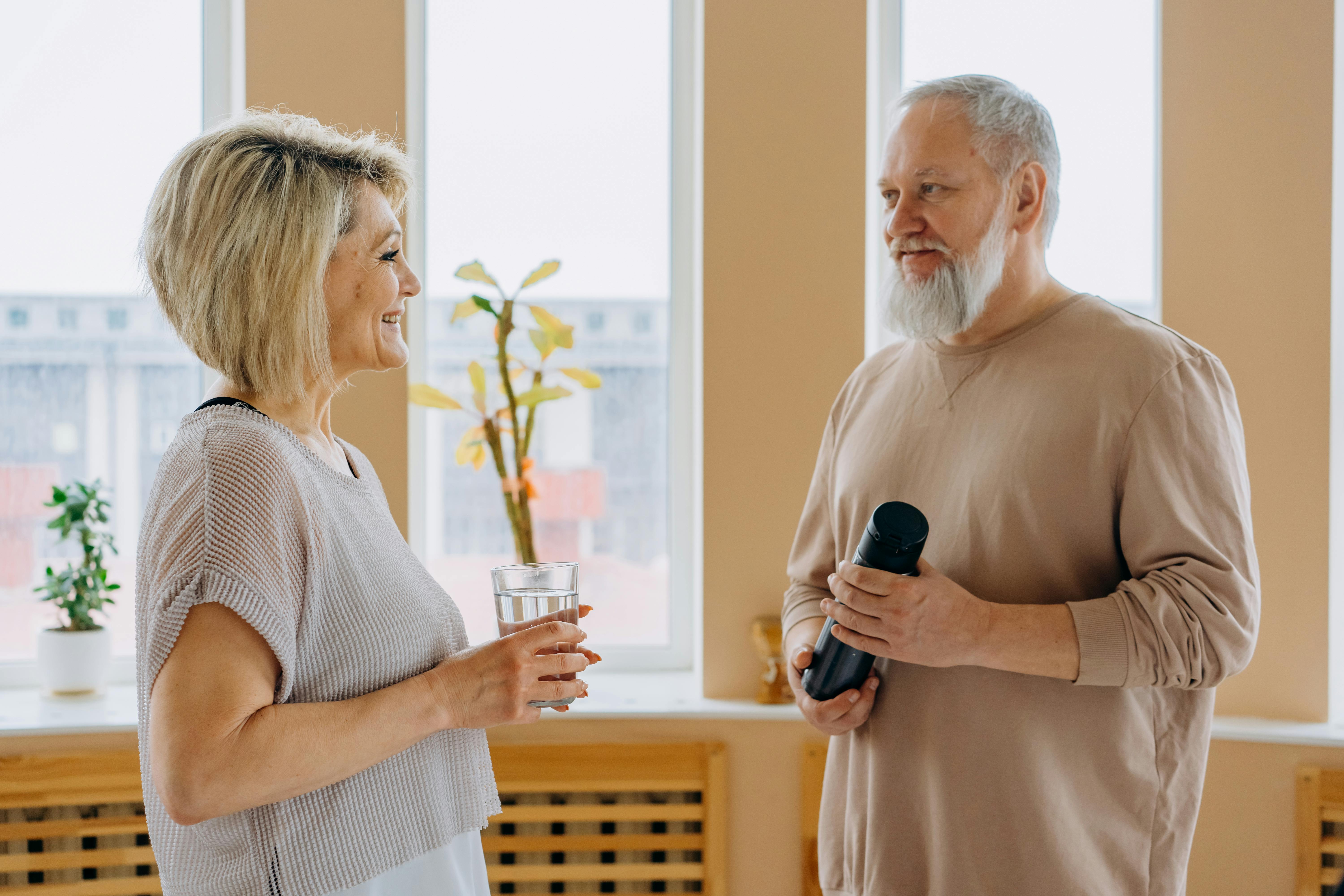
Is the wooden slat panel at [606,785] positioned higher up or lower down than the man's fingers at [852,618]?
lower down

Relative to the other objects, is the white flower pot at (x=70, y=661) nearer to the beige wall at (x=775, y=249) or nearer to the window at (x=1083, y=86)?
the beige wall at (x=775, y=249)

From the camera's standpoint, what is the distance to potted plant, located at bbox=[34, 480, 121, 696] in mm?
2016

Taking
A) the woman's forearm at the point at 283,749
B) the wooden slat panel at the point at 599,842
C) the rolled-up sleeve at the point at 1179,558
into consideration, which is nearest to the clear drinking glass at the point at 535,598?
the woman's forearm at the point at 283,749

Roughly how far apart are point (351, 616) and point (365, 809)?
20 cm

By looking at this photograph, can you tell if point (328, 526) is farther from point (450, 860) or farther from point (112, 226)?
point (112, 226)

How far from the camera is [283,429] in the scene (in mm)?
928

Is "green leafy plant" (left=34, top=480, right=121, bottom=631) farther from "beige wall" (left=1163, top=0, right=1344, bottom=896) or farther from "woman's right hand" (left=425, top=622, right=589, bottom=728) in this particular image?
"beige wall" (left=1163, top=0, right=1344, bottom=896)

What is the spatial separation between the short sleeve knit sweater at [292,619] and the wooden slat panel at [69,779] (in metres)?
1.13

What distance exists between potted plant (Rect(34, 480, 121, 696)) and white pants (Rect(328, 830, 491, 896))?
1.37 metres

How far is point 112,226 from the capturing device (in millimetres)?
2260

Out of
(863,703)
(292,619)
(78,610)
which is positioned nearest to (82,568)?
(78,610)

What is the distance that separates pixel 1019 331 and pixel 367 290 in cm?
80

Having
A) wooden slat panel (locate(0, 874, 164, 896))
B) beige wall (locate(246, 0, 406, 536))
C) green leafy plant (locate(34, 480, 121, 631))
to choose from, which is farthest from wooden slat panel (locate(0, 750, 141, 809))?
beige wall (locate(246, 0, 406, 536))

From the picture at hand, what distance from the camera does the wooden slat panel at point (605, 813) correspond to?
6.36 feet
